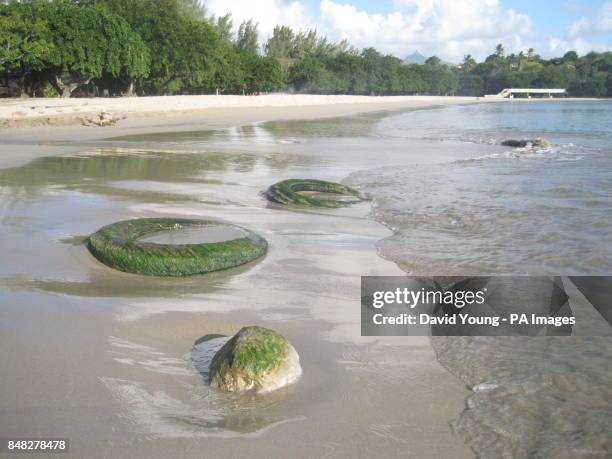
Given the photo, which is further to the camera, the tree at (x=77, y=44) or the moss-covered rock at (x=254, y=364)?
the tree at (x=77, y=44)

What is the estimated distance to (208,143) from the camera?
1897cm

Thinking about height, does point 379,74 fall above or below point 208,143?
above

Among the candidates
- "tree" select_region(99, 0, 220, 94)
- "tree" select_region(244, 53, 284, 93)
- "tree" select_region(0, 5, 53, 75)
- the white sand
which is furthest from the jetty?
"tree" select_region(0, 5, 53, 75)

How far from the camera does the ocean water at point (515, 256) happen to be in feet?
10.1

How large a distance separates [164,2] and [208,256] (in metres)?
49.3

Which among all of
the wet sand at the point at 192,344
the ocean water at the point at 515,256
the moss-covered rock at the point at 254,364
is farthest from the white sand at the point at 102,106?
the moss-covered rock at the point at 254,364

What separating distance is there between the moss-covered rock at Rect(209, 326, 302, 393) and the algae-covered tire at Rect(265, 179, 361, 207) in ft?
17.7

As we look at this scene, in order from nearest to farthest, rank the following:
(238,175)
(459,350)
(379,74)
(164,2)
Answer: (459,350) < (238,175) < (164,2) < (379,74)

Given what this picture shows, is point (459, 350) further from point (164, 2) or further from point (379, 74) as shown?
point (379, 74)

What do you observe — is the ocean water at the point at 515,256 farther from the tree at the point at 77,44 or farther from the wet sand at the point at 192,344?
the tree at the point at 77,44

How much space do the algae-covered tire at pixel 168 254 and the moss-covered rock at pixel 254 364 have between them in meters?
2.01

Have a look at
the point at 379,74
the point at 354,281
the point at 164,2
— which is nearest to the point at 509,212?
the point at 354,281

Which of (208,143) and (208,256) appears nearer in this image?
(208,256)

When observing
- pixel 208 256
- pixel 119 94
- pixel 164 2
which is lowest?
pixel 208 256
